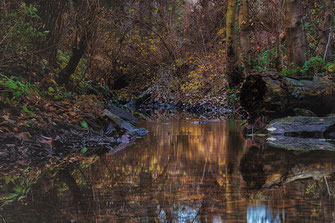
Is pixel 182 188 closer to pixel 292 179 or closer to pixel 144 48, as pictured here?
pixel 292 179

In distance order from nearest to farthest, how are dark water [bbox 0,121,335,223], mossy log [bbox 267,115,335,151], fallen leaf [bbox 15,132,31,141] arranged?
dark water [bbox 0,121,335,223] → fallen leaf [bbox 15,132,31,141] → mossy log [bbox 267,115,335,151]

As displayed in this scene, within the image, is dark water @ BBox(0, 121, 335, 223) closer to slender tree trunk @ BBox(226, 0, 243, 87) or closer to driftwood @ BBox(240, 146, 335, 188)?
driftwood @ BBox(240, 146, 335, 188)

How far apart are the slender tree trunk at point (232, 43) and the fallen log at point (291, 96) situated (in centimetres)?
512

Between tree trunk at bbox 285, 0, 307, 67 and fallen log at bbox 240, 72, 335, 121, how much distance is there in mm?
2945

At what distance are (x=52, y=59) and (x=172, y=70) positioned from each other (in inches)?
412

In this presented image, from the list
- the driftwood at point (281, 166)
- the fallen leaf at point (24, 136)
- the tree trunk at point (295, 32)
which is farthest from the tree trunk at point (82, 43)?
the tree trunk at point (295, 32)

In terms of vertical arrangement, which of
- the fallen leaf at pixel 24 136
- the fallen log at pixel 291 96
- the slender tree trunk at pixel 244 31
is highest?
the slender tree trunk at pixel 244 31

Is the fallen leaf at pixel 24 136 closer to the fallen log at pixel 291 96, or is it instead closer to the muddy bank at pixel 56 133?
the muddy bank at pixel 56 133

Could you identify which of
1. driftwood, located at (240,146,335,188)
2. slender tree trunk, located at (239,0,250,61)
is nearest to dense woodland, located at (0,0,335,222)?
driftwood, located at (240,146,335,188)

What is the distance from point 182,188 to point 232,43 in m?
11.9

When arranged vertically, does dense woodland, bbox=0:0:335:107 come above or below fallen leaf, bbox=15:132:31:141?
above

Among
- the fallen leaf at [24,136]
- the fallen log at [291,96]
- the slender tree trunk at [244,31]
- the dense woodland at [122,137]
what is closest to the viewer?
the dense woodland at [122,137]

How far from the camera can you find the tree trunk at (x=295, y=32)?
12055 mm

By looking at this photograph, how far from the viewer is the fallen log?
9.07m
